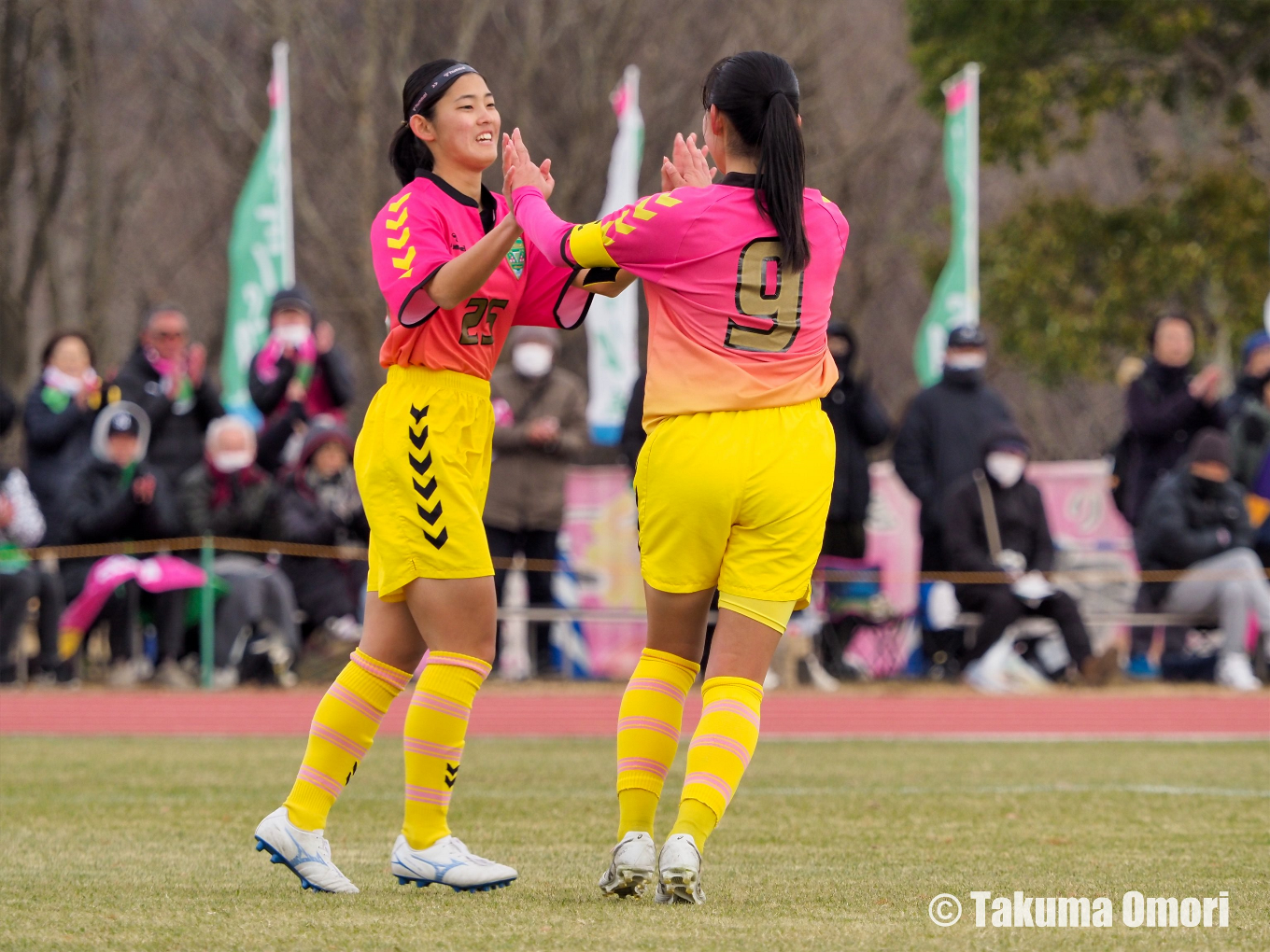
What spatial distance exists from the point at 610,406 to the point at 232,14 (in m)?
12.3

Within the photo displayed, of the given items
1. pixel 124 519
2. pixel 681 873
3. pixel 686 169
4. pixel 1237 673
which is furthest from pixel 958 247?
pixel 681 873

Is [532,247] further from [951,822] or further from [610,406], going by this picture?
[610,406]

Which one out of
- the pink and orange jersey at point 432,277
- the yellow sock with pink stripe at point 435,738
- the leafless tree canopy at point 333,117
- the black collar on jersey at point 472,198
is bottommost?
the yellow sock with pink stripe at point 435,738

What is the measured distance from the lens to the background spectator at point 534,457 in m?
13.7

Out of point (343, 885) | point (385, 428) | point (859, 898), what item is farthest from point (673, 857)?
point (385, 428)

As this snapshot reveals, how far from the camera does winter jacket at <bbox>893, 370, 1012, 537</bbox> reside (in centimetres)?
1429

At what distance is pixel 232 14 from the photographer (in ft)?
90.7

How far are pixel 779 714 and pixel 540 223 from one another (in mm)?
7128

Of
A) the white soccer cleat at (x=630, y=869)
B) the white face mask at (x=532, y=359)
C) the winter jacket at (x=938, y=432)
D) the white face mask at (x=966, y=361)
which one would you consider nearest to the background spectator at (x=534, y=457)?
the white face mask at (x=532, y=359)

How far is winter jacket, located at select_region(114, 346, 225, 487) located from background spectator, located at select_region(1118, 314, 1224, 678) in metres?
6.53

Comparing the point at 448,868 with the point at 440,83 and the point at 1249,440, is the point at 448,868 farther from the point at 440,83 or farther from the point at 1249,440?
the point at 1249,440

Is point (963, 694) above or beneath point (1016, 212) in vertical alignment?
beneath

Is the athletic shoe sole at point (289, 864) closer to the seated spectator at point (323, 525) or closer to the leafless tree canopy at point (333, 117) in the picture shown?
the seated spectator at point (323, 525)

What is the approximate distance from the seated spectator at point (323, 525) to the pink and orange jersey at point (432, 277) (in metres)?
8.66
